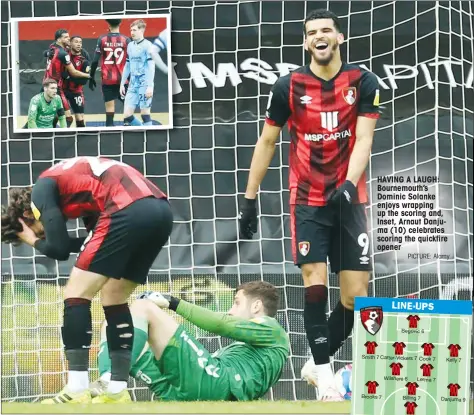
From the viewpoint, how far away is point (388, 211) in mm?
5082

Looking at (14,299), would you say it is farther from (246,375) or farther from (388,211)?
(388,211)

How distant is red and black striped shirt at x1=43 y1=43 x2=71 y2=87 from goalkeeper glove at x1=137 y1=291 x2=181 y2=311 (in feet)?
4.29

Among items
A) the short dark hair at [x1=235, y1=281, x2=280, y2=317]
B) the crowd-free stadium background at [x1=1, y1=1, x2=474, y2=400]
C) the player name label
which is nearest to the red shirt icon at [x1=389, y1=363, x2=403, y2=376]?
the player name label

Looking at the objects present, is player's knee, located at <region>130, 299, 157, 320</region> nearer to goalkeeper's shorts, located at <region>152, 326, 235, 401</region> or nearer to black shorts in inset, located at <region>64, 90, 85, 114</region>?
goalkeeper's shorts, located at <region>152, 326, 235, 401</region>

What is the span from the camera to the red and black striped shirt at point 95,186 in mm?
5066

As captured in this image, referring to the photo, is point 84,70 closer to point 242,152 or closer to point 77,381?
point 242,152

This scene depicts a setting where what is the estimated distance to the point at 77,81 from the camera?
16.9 feet

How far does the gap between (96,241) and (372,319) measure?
1.60 m

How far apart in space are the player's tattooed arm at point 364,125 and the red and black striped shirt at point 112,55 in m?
1.38

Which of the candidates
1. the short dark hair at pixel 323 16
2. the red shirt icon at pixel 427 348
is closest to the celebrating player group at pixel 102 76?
the short dark hair at pixel 323 16

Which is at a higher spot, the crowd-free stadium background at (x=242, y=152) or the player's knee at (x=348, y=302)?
the crowd-free stadium background at (x=242, y=152)

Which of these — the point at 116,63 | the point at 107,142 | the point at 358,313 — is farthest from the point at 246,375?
the point at 116,63

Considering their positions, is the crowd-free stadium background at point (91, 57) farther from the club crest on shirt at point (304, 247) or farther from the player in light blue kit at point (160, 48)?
the club crest on shirt at point (304, 247)

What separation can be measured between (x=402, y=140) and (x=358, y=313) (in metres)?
1.01
